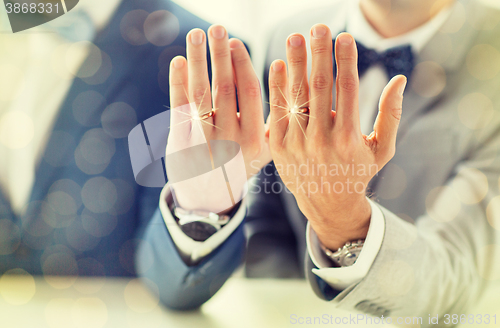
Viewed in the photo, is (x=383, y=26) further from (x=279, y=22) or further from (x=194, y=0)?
(x=194, y=0)

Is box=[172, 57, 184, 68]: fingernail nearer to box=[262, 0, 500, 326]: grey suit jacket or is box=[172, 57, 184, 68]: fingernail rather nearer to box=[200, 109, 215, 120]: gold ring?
box=[200, 109, 215, 120]: gold ring

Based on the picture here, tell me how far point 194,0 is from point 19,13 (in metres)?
0.37

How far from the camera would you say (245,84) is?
0.37 metres

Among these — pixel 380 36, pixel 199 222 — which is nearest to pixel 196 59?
pixel 199 222

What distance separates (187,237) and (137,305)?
21 centimetres

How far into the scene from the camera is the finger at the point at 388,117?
12.0 inches

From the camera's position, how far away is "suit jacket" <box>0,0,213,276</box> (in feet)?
1.67

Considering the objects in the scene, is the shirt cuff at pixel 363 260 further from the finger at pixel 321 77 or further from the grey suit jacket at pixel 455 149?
the finger at pixel 321 77

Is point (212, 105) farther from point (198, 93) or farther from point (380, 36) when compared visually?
point (380, 36)

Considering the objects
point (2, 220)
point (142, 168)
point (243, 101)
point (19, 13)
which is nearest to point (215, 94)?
point (243, 101)

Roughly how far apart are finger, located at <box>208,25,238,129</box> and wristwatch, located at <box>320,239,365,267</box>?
0.26 m

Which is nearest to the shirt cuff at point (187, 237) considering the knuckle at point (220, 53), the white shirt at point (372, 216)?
the white shirt at point (372, 216)

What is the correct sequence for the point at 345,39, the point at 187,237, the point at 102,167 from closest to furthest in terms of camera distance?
the point at 345,39
the point at 187,237
the point at 102,167

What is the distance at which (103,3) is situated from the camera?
1.68 ft
